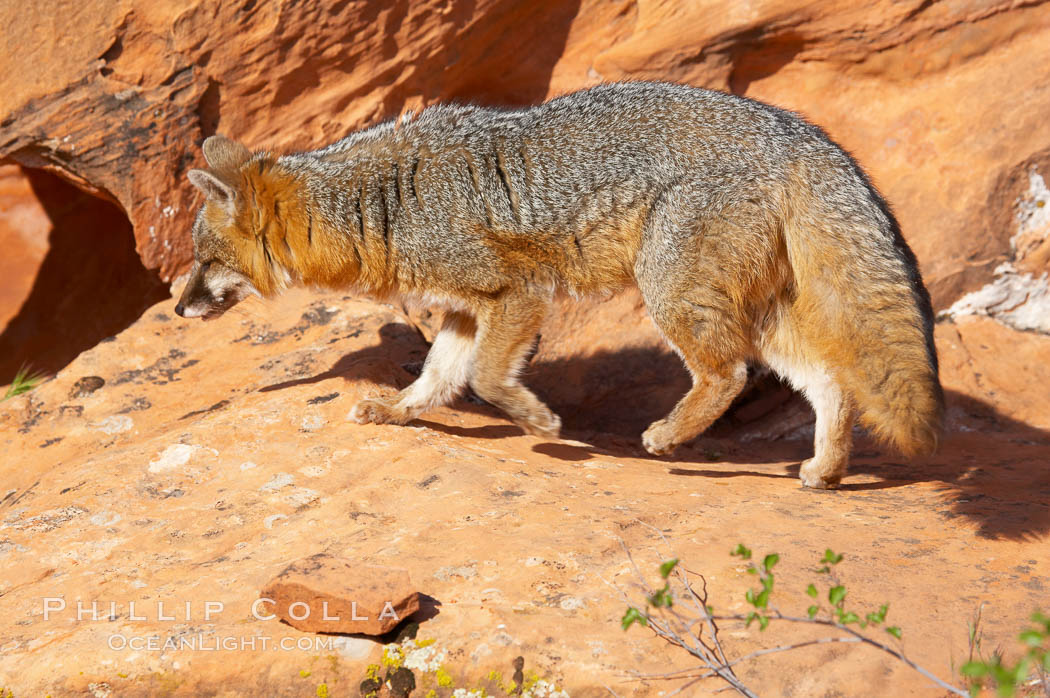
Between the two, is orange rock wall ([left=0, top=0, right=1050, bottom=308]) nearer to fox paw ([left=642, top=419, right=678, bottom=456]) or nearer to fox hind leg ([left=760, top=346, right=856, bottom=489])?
fox hind leg ([left=760, top=346, right=856, bottom=489])

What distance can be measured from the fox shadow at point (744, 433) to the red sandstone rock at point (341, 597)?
223 cm

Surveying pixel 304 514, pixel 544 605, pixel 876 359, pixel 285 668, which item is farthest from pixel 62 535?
pixel 876 359

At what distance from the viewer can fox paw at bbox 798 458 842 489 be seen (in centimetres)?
518

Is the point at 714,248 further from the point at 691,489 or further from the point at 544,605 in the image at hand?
the point at 544,605

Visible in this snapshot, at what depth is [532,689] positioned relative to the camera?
3232 millimetres

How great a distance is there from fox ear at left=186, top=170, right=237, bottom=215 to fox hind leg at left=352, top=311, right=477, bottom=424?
1566mm

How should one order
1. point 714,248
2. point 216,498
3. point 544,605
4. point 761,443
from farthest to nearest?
point 761,443 → point 714,248 → point 216,498 → point 544,605

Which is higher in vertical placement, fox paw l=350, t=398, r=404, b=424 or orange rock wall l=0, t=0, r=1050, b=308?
orange rock wall l=0, t=0, r=1050, b=308

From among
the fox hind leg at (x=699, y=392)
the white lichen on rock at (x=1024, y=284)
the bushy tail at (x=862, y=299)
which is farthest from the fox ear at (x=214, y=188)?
the white lichen on rock at (x=1024, y=284)

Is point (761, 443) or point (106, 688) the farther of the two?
point (761, 443)

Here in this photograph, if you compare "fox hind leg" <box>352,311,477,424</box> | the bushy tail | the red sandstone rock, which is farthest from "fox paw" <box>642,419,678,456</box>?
the red sandstone rock

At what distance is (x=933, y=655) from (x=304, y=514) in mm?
2900

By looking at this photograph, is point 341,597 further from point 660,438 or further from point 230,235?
point 230,235

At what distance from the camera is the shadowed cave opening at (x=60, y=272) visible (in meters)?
9.27
